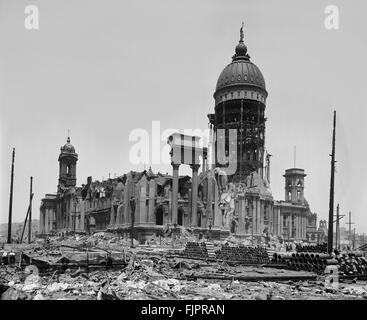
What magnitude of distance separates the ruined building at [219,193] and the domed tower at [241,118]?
21cm

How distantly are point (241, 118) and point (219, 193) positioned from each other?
25.7 metres

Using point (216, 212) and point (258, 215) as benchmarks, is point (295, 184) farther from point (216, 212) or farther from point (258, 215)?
point (216, 212)

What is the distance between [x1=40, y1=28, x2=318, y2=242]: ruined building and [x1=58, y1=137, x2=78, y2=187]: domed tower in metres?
0.23

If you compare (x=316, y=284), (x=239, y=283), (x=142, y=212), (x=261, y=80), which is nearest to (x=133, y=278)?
(x=239, y=283)

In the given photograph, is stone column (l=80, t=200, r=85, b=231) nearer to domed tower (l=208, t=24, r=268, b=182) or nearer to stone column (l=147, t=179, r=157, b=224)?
stone column (l=147, t=179, r=157, b=224)

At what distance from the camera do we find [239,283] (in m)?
20.2

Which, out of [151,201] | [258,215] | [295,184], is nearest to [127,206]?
[151,201]

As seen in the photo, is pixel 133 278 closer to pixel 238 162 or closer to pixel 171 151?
pixel 171 151

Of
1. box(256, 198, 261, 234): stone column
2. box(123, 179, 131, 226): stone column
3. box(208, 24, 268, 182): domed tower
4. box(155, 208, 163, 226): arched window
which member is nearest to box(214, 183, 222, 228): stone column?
box(155, 208, 163, 226): arched window

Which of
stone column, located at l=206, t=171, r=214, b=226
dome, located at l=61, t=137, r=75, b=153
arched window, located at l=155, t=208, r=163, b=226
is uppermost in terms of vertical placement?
dome, located at l=61, t=137, r=75, b=153

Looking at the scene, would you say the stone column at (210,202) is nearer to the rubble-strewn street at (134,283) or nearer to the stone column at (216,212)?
the stone column at (216,212)

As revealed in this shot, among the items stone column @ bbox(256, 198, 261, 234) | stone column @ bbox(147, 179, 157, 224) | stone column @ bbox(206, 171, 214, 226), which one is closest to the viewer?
stone column @ bbox(147, 179, 157, 224)

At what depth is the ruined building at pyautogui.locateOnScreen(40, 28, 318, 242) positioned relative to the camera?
70562mm

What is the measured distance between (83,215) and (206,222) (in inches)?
1196
